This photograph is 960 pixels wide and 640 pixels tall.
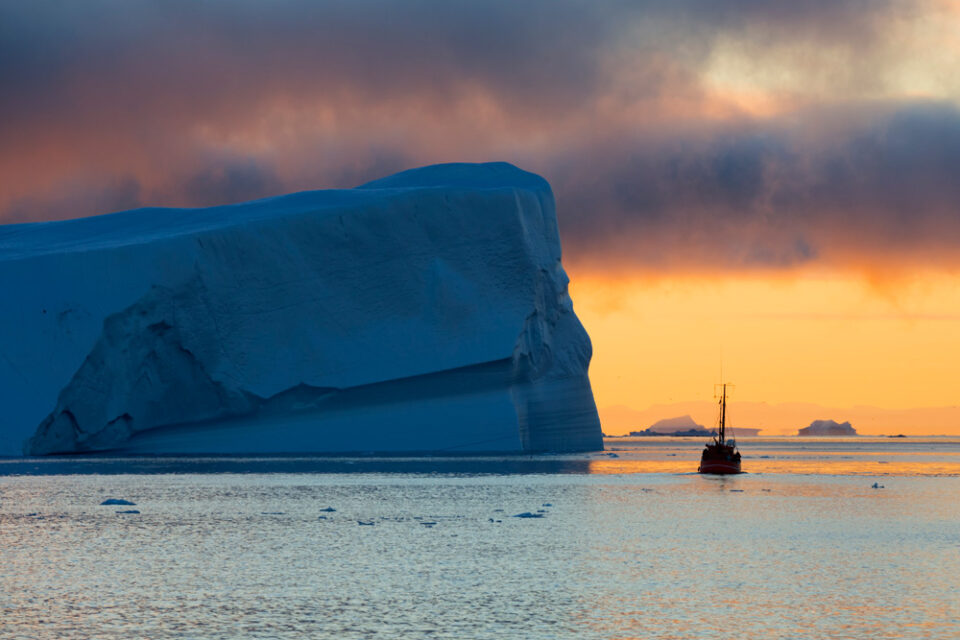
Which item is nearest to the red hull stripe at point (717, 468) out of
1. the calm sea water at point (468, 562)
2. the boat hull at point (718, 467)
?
the boat hull at point (718, 467)

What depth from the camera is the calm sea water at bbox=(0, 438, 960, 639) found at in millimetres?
11070

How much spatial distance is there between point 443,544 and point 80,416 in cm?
2204

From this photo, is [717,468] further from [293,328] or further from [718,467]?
[293,328]

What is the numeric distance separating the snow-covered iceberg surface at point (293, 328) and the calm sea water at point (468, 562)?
25.0ft

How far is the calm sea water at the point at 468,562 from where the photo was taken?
1107 centimetres

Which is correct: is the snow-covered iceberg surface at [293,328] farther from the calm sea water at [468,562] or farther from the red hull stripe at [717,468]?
the calm sea water at [468,562]

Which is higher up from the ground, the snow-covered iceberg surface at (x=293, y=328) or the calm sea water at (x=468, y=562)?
the snow-covered iceberg surface at (x=293, y=328)

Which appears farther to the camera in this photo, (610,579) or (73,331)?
(73,331)

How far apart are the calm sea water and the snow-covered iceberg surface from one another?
7.61 metres

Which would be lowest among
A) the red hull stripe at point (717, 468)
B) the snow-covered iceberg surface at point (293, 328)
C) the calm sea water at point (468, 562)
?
the calm sea water at point (468, 562)

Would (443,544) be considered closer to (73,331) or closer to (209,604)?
(209,604)

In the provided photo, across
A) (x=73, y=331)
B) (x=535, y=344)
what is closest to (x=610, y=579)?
(x=73, y=331)

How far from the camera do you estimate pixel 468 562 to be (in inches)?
595

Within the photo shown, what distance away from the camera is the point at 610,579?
1389 centimetres
